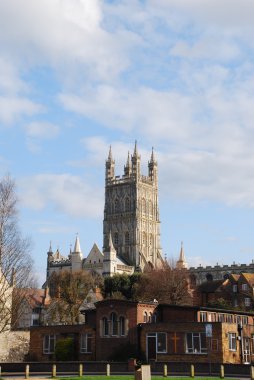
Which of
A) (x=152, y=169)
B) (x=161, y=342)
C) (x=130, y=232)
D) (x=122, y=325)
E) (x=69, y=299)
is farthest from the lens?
(x=152, y=169)

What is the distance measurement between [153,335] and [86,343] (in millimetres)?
7683

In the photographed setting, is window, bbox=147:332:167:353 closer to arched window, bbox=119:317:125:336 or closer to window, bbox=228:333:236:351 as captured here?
arched window, bbox=119:317:125:336

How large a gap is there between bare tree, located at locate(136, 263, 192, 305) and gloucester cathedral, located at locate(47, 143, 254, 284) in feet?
135

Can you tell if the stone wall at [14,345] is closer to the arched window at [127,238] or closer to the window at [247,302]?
the window at [247,302]

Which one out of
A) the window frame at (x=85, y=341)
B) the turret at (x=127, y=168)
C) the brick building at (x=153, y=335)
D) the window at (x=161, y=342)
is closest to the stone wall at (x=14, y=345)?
the brick building at (x=153, y=335)

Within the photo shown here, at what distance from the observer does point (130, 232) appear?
555 feet

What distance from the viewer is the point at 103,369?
46.3 m

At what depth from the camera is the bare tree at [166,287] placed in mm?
99125

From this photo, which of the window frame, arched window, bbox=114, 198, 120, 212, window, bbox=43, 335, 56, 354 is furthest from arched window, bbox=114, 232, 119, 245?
the window frame

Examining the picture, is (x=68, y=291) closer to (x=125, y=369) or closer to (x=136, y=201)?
(x=125, y=369)

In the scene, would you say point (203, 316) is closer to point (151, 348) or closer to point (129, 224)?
point (151, 348)

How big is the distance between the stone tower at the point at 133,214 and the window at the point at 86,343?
10226cm

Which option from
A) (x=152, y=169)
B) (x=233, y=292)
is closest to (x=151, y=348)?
(x=233, y=292)

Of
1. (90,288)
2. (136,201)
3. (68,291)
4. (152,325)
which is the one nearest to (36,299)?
(90,288)
